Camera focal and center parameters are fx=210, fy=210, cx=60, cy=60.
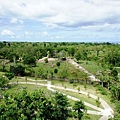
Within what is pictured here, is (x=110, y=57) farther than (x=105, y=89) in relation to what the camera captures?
Yes

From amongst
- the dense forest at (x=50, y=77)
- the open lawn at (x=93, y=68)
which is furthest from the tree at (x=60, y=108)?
the open lawn at (x=93, y=68)

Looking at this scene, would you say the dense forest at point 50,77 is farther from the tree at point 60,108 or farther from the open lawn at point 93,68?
the open lawn at point 93,68

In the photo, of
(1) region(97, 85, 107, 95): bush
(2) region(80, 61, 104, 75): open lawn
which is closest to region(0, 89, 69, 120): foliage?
(1) region(97, 85, 107, 95): bush

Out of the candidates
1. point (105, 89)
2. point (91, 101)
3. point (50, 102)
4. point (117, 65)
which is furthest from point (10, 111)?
point (117, 65)

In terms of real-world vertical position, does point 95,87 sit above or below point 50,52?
below

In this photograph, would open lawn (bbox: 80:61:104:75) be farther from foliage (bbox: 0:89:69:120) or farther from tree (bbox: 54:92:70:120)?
foliage (bbox: 0:89:69:120)

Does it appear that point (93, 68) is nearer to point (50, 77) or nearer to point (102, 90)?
point (50, 77)

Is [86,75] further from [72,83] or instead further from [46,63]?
[46,63]

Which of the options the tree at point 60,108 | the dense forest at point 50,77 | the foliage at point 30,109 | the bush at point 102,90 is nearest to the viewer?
the foliage at point 30,109

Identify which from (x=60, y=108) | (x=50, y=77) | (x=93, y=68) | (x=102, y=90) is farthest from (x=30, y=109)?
(x=93, y=68)

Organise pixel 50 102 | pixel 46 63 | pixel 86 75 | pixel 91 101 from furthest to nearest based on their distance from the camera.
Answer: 1. pixel 46 63
2. pixel 86 75
3. pixel 91 101
4. pixel 50 102

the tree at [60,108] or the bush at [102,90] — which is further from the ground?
the tree at [60,108]
